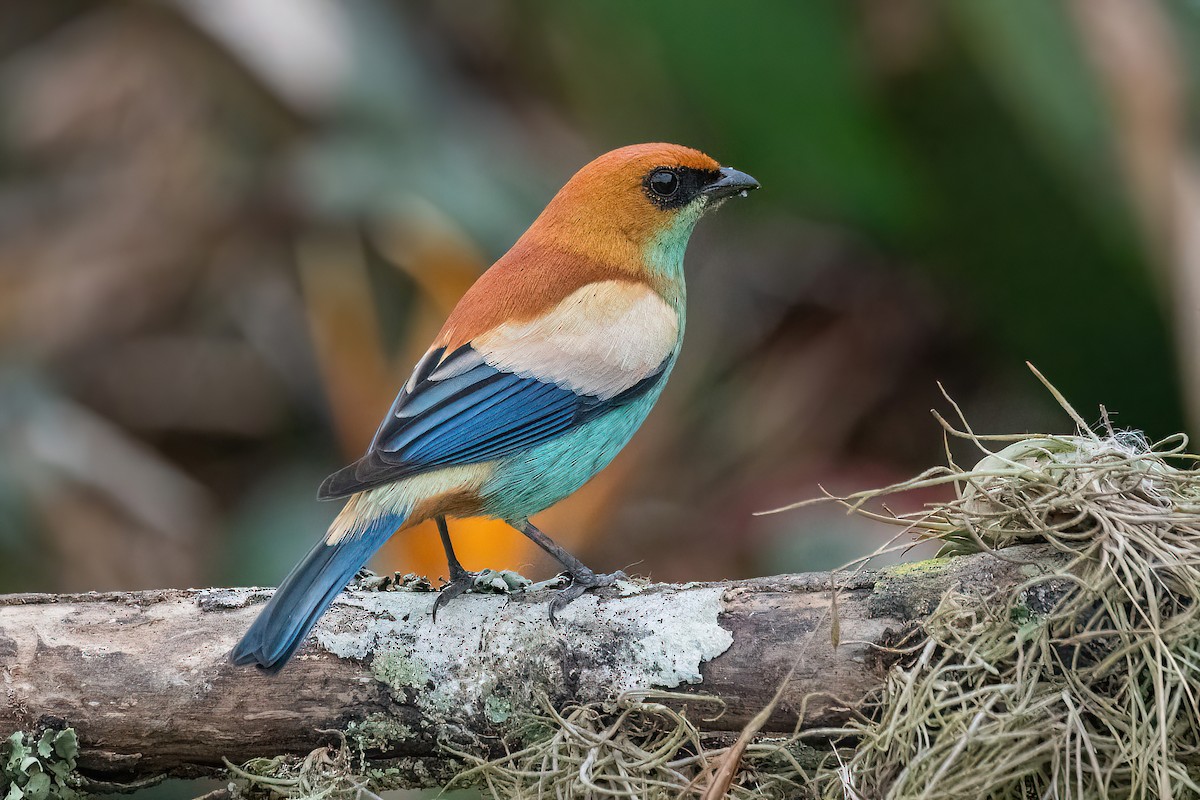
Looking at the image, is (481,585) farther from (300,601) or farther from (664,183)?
(664,183)

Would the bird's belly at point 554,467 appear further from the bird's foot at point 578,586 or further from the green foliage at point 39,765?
the green foliage at point 39,765

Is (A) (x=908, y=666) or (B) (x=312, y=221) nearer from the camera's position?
(A) (x=908, y=666)

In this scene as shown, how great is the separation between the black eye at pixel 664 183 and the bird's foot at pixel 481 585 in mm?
1333

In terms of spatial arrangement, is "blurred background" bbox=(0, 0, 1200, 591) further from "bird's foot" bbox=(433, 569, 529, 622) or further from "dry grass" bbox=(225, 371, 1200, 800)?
"dry grass" bbox=(225, 371, 1200, 800)

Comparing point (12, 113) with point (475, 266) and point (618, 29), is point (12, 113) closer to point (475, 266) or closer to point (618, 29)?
point (475, 266)

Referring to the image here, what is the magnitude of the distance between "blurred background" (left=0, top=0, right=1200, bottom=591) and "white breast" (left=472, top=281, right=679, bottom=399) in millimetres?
856

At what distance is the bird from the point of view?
313 cm

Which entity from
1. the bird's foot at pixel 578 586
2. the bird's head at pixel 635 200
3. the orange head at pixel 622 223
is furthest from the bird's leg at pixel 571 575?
the bird's head at pixel 635 200

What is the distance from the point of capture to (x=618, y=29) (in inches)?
186

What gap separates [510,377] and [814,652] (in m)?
1.28

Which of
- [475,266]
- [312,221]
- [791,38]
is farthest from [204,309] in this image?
[791,38]

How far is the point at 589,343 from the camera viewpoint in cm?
351

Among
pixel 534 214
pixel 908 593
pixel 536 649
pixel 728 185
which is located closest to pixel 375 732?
pixel 536 649

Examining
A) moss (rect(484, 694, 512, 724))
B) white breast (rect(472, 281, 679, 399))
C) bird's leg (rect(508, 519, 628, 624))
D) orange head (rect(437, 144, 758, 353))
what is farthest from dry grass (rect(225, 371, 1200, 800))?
orange head (rect(437, 144, 758, 353))
